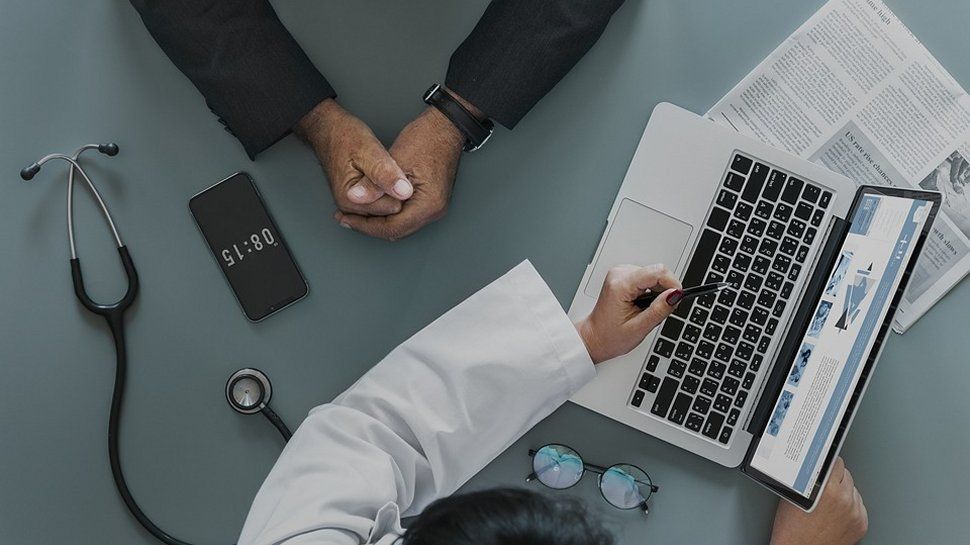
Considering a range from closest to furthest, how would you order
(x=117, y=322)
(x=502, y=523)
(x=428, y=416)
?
(x=502, y=523) < (x=428, y=416) < (x=117, y=322)

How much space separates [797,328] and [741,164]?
243mm

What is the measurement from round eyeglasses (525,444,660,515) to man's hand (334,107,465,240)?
1.22 feet

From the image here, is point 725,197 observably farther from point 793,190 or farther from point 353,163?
point 353,163

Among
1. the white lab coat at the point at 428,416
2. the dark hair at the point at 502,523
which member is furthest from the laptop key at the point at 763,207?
the dark hair at the point at 502,523

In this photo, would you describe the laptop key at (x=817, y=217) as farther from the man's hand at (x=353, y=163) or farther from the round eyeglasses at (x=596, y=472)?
the man's hand at (x=353, y=163)

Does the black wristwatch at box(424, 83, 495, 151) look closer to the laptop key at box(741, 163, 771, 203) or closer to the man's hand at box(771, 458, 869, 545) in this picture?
the laptop key at box(741, 163, 771, 203)

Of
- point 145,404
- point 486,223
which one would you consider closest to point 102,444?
point 145,404

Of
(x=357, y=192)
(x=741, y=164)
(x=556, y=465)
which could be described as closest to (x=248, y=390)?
(x=357, y=192)

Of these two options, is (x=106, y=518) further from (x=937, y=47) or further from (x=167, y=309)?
(x=937, y=47)

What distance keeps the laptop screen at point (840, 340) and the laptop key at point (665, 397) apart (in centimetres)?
13

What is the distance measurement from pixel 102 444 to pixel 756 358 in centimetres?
93

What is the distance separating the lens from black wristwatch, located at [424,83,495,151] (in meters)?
1.09

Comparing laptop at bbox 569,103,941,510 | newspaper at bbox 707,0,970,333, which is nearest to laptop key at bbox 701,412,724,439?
laptop at bbox 569,103,941,510

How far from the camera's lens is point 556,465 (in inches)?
44.9
